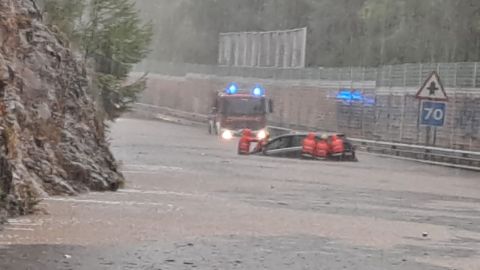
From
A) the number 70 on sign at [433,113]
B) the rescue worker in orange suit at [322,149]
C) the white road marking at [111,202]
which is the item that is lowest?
the rescue worker in orange suit at [322,149]

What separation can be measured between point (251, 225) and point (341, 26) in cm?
6328

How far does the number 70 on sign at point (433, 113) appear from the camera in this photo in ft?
126

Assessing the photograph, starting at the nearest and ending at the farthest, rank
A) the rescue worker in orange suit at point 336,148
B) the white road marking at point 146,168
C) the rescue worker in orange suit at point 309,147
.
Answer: the white road marking at point 146,168, the rescue worker in orange suit at point 309,147, the rescue worker in orange suit at point 336,148

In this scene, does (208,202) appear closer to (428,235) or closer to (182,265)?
(428,235)

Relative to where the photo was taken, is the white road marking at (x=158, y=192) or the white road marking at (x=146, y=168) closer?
the white road marking at (x=158, y=192)

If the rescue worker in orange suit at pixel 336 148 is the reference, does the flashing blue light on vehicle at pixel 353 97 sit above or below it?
above

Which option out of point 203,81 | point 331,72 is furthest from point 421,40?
point 203,81

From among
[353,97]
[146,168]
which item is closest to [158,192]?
[146,168]

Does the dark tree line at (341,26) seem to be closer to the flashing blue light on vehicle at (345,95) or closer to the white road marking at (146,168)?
the flashing blue light on vehicle at (345,95)

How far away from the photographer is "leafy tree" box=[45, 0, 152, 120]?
107 feet

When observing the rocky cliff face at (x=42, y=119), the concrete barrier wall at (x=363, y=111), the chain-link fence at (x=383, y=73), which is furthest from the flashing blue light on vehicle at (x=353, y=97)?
the rocky cliff face at (x=42, y=119)

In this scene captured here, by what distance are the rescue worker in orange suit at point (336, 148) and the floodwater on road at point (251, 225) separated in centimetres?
844

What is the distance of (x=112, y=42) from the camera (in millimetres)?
33094

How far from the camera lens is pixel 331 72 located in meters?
61.2
